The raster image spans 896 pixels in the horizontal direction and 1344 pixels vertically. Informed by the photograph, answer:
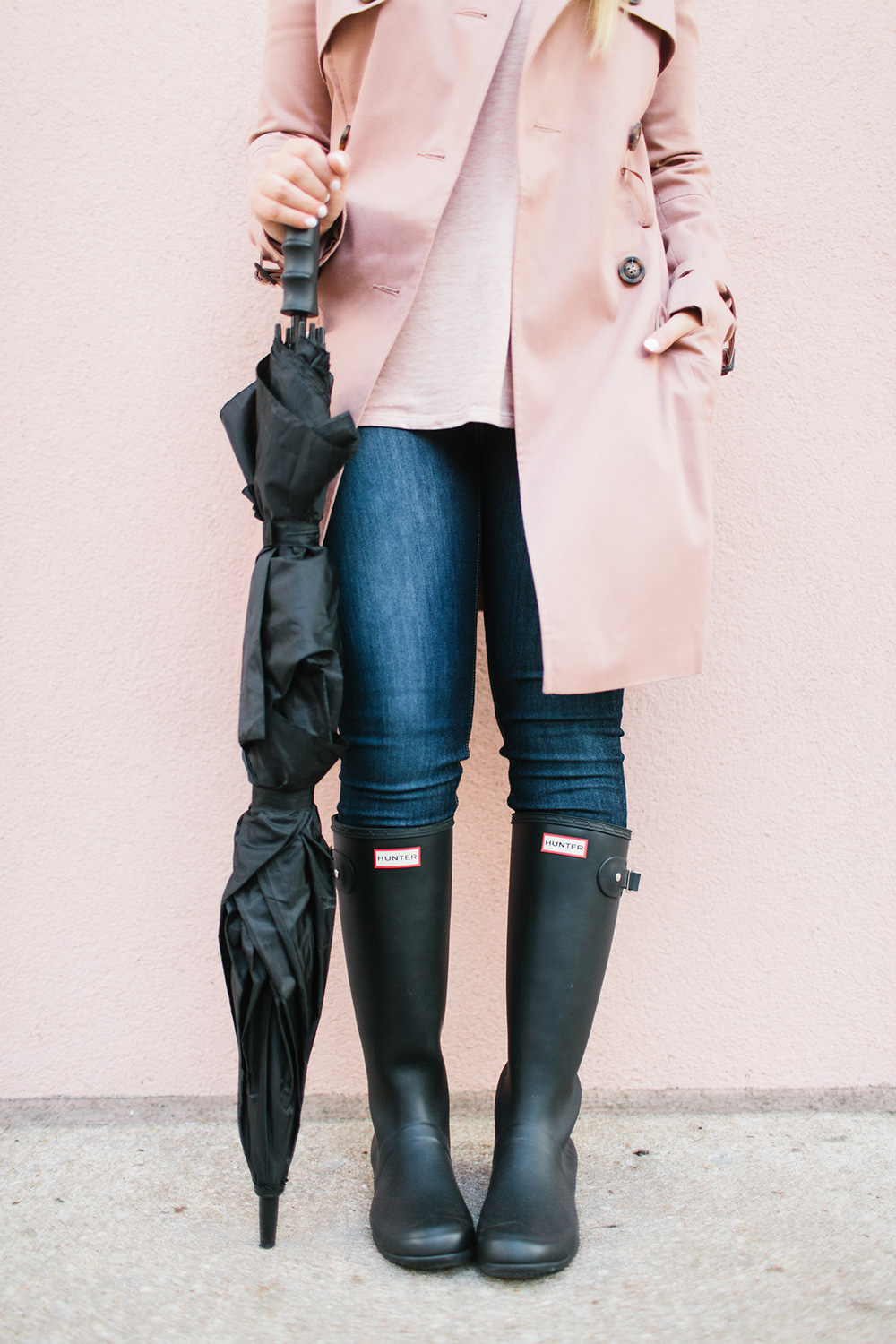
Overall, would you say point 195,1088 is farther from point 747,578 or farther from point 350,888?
point 747,578

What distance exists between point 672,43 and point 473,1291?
4.03 feet

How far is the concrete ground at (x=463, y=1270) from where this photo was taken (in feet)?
2.51

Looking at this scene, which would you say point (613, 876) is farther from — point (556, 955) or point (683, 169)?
point (683, 169)

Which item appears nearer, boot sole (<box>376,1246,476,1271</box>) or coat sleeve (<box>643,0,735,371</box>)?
boot sole (<box>376,1246,476,1271</box>)

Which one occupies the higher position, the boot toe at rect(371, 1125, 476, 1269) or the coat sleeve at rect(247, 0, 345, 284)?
the coat sleeve at rect(247, 0, 345, 284)

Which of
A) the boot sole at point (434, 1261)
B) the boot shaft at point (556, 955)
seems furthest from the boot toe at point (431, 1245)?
the boot shaft at point (556, 955)

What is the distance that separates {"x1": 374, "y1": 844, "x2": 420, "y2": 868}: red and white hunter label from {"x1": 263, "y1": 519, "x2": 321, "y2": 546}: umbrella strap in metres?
0.31

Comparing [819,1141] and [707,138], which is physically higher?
[707,138]

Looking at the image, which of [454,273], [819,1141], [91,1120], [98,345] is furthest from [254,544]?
[819,1141]

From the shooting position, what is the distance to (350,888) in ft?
2.98

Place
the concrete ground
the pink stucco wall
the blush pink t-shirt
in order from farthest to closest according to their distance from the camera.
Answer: the pink stucco wall < the blush pink t-shirt < the concrete ground

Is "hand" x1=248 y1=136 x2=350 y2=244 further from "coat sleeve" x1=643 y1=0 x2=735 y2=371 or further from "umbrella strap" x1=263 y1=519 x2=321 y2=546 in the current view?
"coat sleeve" x1=643 y1=0 x2=735 y2=371

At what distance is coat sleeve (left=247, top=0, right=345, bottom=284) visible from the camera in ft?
3.07

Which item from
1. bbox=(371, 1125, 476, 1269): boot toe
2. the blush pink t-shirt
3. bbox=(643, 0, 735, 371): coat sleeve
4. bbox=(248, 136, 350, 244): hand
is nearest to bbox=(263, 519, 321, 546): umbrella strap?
the blush pink t-shirt
